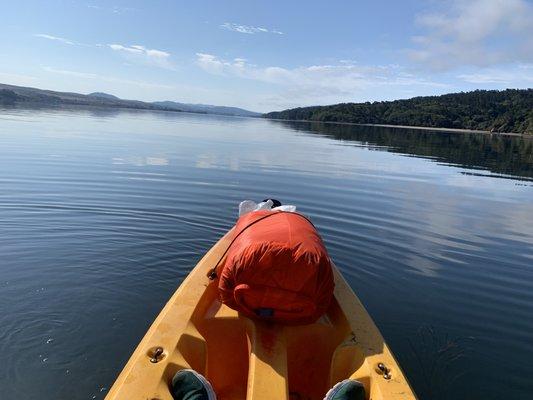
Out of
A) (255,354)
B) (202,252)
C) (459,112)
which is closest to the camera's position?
(255,354)

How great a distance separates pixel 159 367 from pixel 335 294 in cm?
274

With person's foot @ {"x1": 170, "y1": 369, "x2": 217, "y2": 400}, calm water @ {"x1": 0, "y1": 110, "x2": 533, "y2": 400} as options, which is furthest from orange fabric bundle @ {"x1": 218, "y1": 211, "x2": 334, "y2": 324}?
calm water @ {"x1": 0, "y1": 110, "x2": 533, "y2": 400}

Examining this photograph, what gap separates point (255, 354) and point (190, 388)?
0.85 meters

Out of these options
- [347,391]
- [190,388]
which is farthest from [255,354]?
[347,391]

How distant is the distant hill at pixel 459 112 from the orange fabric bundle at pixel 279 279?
118381mm

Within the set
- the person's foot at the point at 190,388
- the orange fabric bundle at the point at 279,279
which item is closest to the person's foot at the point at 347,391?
the orange fabric bundle at the point at 279,279

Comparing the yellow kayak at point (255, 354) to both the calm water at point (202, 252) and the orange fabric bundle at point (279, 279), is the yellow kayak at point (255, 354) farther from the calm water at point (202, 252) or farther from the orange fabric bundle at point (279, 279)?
the calm water at point (202, 252)

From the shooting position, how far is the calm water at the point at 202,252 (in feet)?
18.6

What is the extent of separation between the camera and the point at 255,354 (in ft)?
14.4

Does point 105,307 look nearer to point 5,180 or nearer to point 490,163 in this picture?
point 5,180

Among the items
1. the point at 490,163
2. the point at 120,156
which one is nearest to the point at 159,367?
the point at 120,156

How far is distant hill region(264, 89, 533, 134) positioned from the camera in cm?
12091

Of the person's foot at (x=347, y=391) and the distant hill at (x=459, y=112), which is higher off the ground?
the distant hill at (x=459, y=112)

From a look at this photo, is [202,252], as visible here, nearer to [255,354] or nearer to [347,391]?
[255,354]
